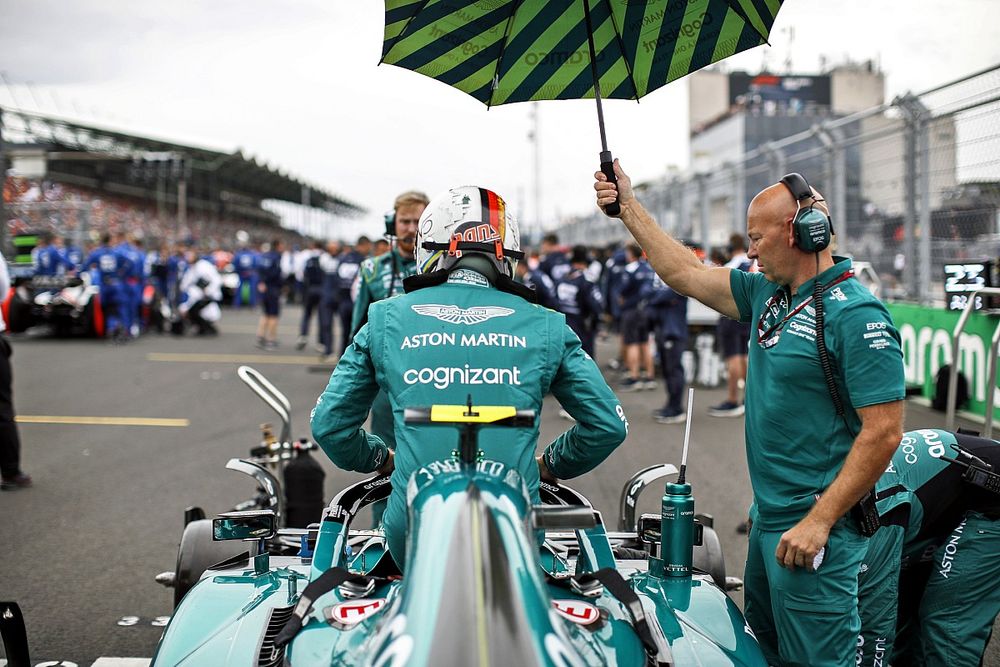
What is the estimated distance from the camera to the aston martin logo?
2447 mm

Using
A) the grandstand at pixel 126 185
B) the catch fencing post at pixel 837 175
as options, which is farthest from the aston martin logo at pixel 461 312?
the grandstand at pixel 126 185

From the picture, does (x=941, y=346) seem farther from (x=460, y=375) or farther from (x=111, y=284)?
(x=111, y=284)

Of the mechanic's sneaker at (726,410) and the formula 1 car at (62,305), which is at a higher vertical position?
the formula 1 car at (62,305)

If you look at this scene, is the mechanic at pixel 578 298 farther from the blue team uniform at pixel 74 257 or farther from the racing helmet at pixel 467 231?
the blue team uniform at pixel 74 257

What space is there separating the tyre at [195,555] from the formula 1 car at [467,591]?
0.43m

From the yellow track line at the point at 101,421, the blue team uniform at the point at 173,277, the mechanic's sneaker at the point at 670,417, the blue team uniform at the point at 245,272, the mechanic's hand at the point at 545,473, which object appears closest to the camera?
the mechanic's hand at the point at 545,473

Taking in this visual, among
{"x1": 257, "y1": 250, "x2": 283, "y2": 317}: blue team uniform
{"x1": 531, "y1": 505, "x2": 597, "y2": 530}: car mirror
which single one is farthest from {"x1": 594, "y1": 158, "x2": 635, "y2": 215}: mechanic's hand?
{"x1": 257, "y1": 250, "x2": 283, "y2": 317}: blue team uniform

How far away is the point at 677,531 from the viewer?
2.92m

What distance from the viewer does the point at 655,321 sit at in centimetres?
1090

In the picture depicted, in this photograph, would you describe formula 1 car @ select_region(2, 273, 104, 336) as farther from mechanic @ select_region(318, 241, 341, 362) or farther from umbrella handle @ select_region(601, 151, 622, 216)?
umbrella handle @ select_region(601, 151, 622, 216)

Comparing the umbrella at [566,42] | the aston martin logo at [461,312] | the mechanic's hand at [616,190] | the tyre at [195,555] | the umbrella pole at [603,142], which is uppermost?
the umbrella at [566,42]

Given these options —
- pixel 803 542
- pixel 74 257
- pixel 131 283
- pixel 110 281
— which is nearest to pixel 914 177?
pixel 803 542

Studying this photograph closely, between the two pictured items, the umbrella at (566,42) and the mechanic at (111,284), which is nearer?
the umbrella at (566,42)

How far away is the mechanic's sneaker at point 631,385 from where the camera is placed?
41.7 feet
